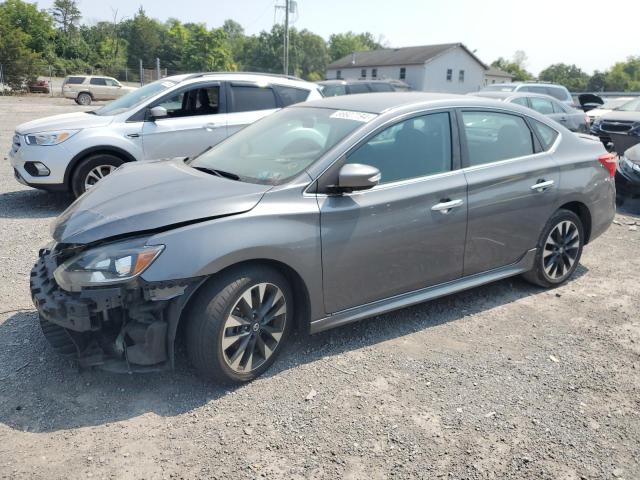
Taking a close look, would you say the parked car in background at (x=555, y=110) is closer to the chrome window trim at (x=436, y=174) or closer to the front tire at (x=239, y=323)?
the chrome window trim at (x=436, y=174)

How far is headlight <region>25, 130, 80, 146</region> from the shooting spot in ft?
22.1

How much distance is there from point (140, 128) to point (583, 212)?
5413 mm

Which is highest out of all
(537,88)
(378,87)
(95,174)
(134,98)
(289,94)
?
(378,87)

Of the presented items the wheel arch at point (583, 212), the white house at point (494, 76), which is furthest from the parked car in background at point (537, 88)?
the white house at point (494, 76)

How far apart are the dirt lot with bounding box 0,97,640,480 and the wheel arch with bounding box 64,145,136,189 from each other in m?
2.79

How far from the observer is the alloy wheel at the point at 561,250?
186 inches

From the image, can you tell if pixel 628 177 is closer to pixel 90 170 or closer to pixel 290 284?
pixel 290 284

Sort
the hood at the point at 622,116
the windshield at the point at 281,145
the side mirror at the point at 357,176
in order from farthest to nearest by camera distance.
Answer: the hood at the point at 622,116, the windshield at the point at 281,145, the side mirror at the point at 357,176

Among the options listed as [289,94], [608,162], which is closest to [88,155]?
[289,94]

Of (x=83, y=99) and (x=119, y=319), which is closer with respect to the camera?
(x=119, y=319)

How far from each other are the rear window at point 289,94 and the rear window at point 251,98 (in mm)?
139

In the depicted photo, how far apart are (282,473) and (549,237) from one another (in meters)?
3.27

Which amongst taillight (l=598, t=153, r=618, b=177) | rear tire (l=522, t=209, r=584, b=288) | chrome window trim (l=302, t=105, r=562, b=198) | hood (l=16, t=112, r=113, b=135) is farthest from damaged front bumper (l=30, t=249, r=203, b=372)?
hood (l=16, t=112, r=113, b=135)

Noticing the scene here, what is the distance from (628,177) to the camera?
812cm
